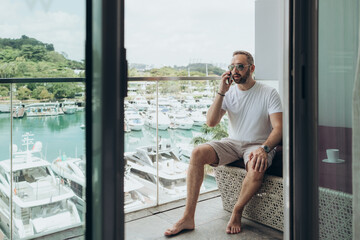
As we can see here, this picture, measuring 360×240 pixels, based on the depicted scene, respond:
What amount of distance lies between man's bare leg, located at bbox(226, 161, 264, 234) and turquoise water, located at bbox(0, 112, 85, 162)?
58.3 inches

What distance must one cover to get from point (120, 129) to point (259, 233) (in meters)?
1.54

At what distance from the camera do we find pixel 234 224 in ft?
7.98

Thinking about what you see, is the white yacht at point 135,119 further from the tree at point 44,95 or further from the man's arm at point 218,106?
the tree at point 44,95

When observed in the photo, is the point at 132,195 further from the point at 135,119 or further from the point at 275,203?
the point at 275,203

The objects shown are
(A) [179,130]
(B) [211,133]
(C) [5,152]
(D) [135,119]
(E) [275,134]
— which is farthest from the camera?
(B) [211,133]

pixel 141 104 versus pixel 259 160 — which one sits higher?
pixel 141 104

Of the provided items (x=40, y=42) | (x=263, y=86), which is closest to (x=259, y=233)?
(x=263, y=86)

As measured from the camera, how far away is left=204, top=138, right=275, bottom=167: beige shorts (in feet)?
8.64

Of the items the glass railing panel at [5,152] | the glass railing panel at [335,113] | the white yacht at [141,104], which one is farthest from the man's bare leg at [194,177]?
the glass railing panel at [5,152]

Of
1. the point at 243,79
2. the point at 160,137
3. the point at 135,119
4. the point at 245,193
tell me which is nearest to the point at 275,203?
the point at 245,193

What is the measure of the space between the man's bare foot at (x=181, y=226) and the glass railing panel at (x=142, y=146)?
22.4 inches

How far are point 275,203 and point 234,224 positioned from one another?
325mm

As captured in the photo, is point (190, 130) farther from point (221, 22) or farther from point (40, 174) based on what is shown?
point (221, 22)

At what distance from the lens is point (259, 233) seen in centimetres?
239
